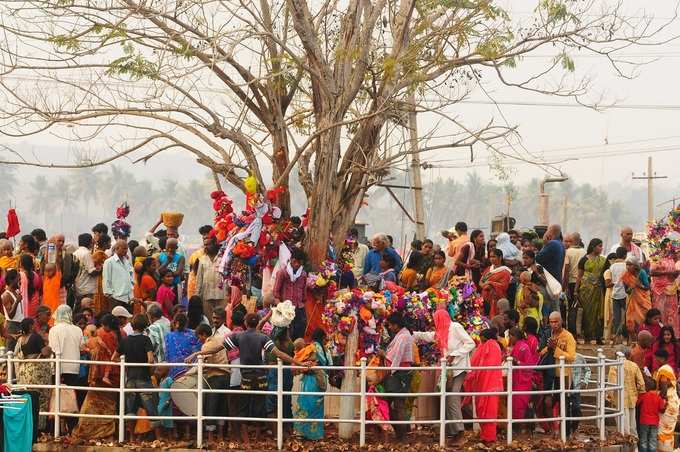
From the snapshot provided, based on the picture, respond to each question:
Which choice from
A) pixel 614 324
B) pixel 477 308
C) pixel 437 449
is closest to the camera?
pixel 437 449

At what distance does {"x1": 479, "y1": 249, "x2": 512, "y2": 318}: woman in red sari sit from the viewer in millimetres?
19547

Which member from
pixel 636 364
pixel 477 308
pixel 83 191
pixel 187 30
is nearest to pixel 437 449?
pixel 477 308

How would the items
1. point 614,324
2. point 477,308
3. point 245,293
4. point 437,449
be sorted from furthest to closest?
point 614,324 → point 245,293 → point 477,308 → point 437,449

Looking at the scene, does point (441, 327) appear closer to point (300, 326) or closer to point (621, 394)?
point (300, 326)

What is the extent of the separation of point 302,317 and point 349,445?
2381 millimetres

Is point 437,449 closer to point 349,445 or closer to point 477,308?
point 349,445

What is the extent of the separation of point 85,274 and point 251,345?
3884mm

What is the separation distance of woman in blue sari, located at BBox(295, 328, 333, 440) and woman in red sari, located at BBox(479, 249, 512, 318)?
3.37 meters

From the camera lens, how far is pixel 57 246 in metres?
19.2

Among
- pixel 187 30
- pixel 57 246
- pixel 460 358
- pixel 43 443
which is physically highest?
pixel 187 30

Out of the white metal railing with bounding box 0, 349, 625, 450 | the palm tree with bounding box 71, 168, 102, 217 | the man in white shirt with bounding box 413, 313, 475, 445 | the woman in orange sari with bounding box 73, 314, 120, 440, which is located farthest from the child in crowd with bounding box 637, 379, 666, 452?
the palm tree with bounding box 71, 168, 102, 217

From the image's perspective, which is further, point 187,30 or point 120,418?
point 187,30

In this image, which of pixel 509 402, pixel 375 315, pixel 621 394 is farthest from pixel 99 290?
pixel 621 394

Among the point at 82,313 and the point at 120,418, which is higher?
the point at 82,313
